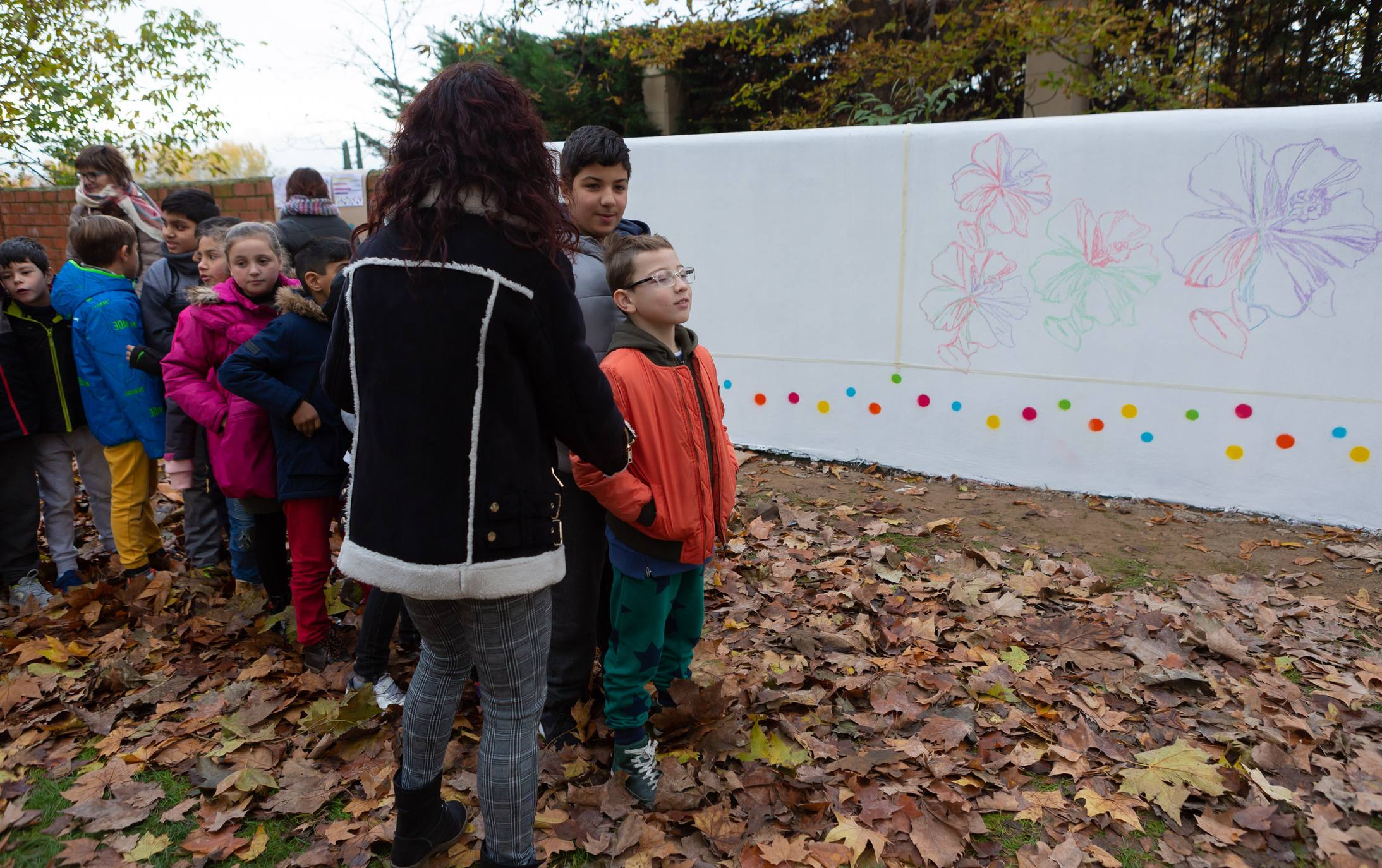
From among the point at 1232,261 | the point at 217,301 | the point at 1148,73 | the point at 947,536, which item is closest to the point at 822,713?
the point at 947,536

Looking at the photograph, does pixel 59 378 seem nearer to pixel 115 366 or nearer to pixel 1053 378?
pixel 115 366

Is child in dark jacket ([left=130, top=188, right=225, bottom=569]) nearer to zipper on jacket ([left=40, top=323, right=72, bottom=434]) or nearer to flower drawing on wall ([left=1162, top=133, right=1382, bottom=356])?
zipper on jacket ([left=40, top=323, right=72, bottom=434])

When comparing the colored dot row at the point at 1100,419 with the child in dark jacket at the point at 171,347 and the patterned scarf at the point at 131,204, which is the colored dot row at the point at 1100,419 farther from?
the patterned scarf at the point at 131,204

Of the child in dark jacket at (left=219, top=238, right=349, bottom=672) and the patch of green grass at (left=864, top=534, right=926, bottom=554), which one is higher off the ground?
the child in dark jacket at (left=219, top=238, right=349, bottom=672)

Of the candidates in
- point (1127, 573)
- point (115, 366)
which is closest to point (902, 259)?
point (1127, 573)

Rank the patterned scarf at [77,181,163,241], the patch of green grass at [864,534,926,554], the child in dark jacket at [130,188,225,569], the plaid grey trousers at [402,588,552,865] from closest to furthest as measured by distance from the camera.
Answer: the plaid grey trousers at [402,588,552,865] → the child in dark jacket at [130,188,225,569] → the patch of green grass at [864,534,926,554] → the patterned scarf at [77,181,163,241]

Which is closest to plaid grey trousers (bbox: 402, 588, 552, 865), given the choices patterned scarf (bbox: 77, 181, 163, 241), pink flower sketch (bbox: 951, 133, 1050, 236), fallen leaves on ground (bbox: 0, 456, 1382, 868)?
fallen leaves on ground (bbox: 0, 456, 1382, 868)

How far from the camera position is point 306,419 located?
3.41m

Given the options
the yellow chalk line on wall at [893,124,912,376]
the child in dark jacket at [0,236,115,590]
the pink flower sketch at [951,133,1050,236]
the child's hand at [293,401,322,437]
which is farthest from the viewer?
the yellow chalk line on wall at [893,124,912,376]

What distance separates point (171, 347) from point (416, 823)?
2811 millimetres

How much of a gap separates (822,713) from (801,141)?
166 inches

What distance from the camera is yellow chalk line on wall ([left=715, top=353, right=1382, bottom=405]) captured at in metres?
5.14

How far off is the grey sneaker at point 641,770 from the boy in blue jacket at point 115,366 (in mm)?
3051

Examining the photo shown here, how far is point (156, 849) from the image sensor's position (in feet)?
8.66
